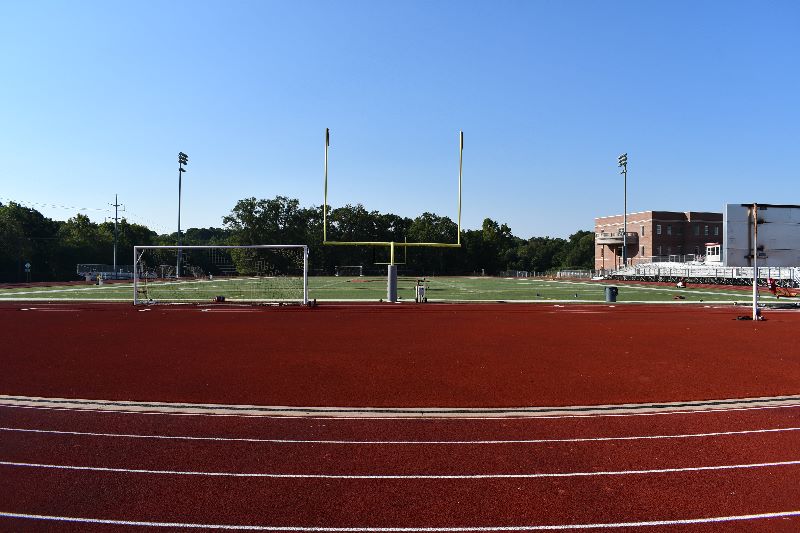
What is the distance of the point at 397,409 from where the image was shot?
26.0 ft

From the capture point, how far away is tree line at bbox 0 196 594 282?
69.5 m

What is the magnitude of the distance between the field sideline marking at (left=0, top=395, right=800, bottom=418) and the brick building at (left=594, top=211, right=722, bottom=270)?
79.3m

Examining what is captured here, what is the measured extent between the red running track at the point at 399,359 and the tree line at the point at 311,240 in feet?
192

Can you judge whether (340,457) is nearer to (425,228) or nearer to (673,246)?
(673,246)

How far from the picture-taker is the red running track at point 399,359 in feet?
29.1

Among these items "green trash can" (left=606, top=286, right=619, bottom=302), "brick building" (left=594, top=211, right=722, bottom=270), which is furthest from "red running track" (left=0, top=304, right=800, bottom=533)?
"brick building" (left=594, top=211, right=722, bottom=270)

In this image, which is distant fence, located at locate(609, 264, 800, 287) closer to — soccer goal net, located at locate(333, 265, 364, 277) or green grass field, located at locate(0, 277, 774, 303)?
green grass field, located at locate(0, 277, 774, 303)

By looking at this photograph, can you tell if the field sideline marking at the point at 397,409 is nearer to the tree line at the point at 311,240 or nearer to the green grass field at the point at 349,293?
the green grass field at the point at 349,293

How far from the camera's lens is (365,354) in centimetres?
1243

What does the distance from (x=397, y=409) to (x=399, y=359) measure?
3.89 metres

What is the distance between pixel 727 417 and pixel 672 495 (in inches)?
129

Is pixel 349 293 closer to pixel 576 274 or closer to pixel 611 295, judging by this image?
pixel 611 295

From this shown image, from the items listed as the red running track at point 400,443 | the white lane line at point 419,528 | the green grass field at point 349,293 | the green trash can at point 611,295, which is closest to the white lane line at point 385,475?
the red running track at point 400,443

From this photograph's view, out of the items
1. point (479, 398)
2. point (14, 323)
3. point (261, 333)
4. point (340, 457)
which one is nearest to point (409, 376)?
point (479, 398)
